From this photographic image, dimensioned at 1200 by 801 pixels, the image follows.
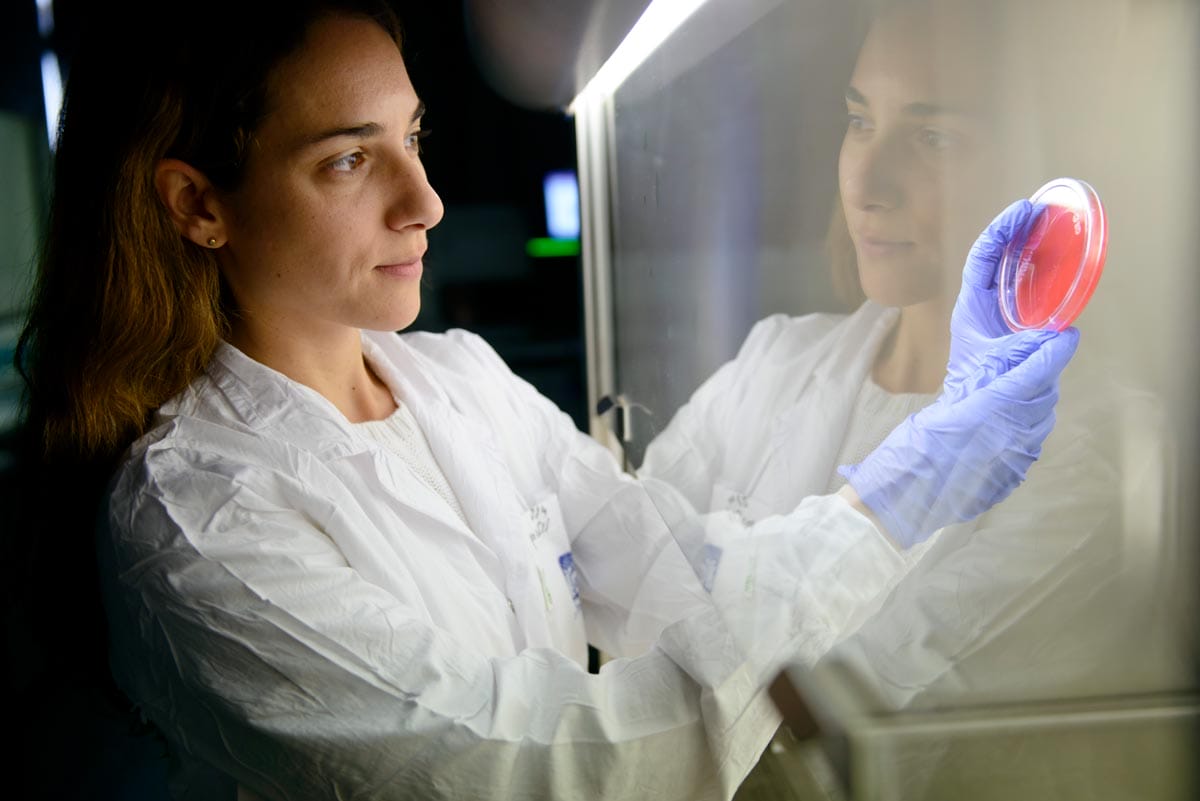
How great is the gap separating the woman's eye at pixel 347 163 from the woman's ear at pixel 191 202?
0.15m

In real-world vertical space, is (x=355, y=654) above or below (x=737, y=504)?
below

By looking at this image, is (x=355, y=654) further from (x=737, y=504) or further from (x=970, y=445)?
(x=970, y=445)

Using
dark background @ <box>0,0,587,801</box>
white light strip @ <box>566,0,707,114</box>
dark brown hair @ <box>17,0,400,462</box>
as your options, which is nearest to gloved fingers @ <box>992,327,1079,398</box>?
white light strip @ <box>566,0,707,114</box>

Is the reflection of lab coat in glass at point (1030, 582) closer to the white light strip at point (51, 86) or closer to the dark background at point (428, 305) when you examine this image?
the dark background at point (428, 305)

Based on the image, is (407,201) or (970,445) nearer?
(970,445)

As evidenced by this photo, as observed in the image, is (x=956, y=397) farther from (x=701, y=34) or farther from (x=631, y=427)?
(x=631, y=427)

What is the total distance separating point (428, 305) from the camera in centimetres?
181

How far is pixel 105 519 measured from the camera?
0.90 m

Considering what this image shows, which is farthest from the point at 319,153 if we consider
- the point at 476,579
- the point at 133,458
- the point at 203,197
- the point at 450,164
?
the point at 450,164

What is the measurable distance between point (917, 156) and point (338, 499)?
718 millimetres

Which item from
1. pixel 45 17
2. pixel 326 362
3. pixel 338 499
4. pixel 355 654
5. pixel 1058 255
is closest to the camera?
pixel 1058 255

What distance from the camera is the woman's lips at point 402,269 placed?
108cm

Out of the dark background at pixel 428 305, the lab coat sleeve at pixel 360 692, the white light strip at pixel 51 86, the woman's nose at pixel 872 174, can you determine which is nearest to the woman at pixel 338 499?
A: the lab coat sleeve at pixel 360 692

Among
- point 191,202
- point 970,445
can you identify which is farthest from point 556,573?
point 970,445
